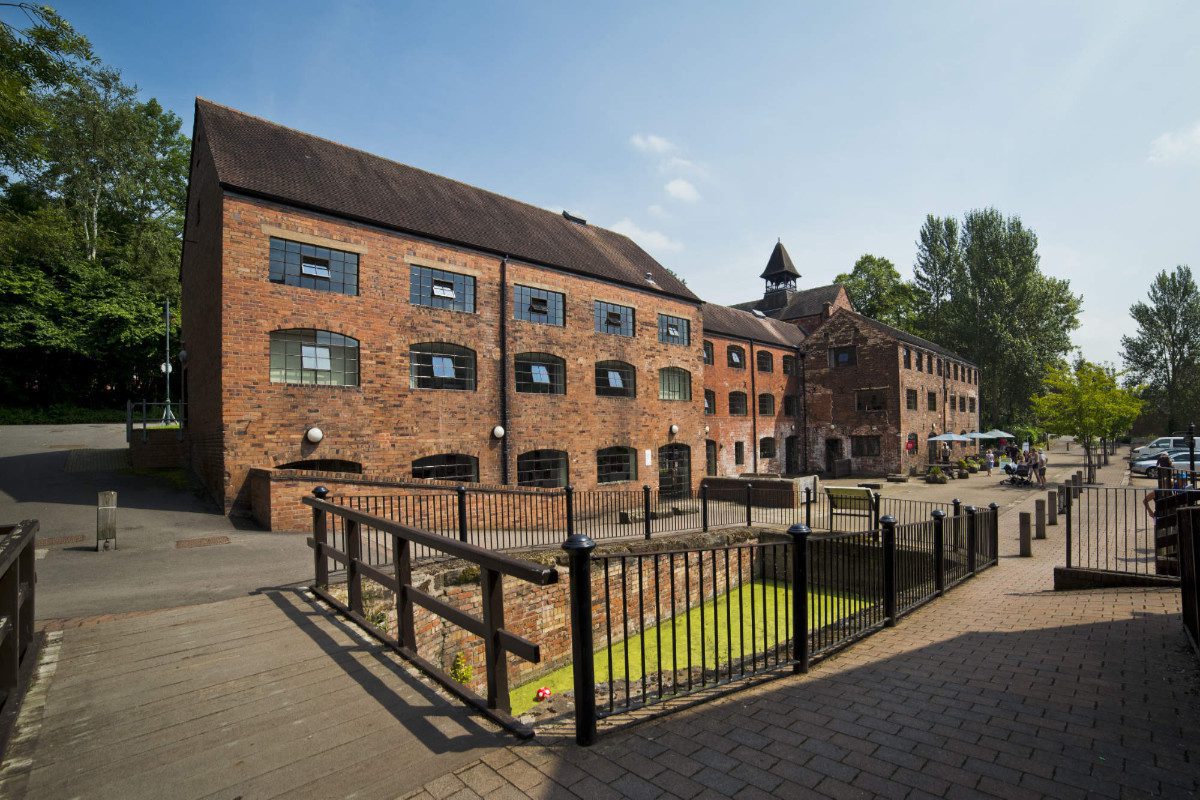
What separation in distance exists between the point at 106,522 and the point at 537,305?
11.7 metres

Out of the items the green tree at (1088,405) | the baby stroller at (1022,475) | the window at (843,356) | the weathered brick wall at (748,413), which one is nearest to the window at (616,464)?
the weathered brick wall at (748,413)

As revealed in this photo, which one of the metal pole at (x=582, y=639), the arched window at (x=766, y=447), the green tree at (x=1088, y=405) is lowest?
the arched window at (x=766, y=447)

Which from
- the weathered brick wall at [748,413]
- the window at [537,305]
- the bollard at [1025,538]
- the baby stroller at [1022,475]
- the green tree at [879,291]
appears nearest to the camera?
the bollard at [1025,538]

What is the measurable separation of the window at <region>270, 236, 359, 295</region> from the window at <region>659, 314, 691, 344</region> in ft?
38.0

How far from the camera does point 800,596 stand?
430 cm

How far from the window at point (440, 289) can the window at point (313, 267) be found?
150 cm

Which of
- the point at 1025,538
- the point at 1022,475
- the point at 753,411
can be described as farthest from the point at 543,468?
the point at 1022,475

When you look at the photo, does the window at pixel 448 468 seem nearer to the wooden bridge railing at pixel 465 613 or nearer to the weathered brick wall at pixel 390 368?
the weathered brick wall at pixel 390 368

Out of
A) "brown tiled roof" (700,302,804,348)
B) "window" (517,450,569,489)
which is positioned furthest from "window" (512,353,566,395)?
"brown tiled roof" (700,302,804,348)

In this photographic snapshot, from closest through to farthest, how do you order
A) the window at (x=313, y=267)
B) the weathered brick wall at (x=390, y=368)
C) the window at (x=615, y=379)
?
the weathered brick wall at (x=390, y=368), the window at (x=313, y=267), the window at (x=615, y=379)

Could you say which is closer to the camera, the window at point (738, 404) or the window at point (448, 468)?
the window at point (448, 468)

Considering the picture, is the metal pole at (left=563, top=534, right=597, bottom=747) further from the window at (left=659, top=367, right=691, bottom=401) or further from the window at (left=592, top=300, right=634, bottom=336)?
the window at (left=659, top=367, right=691, bottom=401)

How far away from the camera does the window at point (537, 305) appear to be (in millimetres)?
16672

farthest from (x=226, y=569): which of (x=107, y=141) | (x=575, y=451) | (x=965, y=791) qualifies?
(x=107, y=141)
